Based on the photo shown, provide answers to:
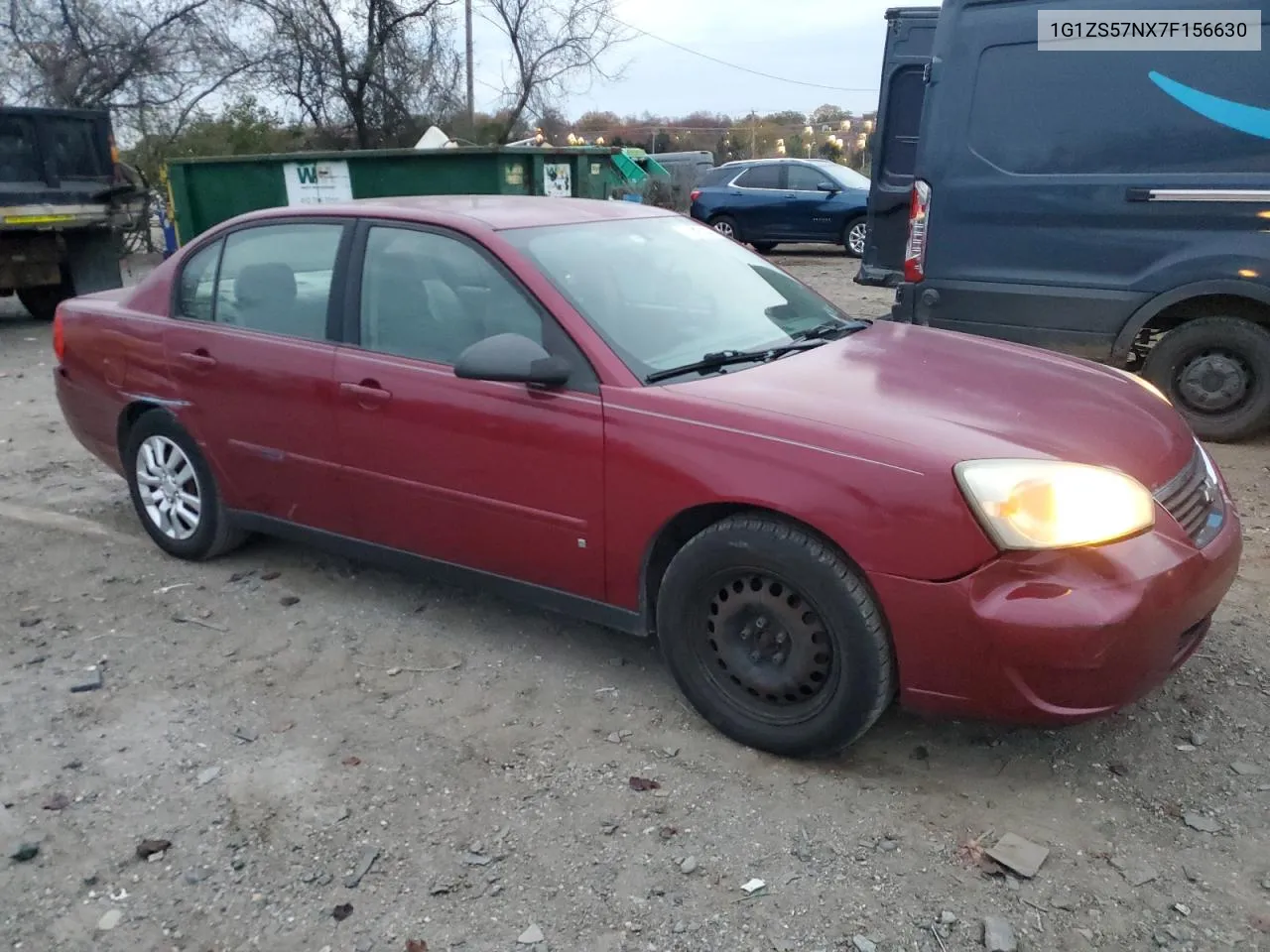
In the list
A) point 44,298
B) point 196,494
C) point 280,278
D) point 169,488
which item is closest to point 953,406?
point 280,278

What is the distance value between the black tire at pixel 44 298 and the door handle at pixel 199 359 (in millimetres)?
8075

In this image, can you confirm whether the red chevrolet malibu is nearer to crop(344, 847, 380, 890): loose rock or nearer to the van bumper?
crop(344, 847, 380, 890): loose rock

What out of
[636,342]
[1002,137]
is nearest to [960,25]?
[1002,137]

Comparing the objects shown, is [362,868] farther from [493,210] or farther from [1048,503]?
[493,210]

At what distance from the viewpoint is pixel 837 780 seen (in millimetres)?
2961

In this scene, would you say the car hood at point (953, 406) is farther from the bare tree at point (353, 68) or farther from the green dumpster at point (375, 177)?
the bare tree at point (353, 68)

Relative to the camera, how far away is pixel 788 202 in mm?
17281

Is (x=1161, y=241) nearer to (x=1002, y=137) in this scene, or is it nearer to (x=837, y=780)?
(x=1002, y=137)

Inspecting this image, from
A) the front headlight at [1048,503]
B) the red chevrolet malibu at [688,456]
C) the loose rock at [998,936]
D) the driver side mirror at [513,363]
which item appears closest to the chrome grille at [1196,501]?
the red chevrolet malibu at [688,456]

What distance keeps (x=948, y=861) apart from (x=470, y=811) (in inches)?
49.3

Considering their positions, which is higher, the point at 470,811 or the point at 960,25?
the point at 960,25

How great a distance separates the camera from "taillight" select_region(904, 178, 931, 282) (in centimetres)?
629

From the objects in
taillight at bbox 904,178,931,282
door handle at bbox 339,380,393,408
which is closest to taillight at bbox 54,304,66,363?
door handle at bbox 339,380,393,408

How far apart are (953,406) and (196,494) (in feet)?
10.4
